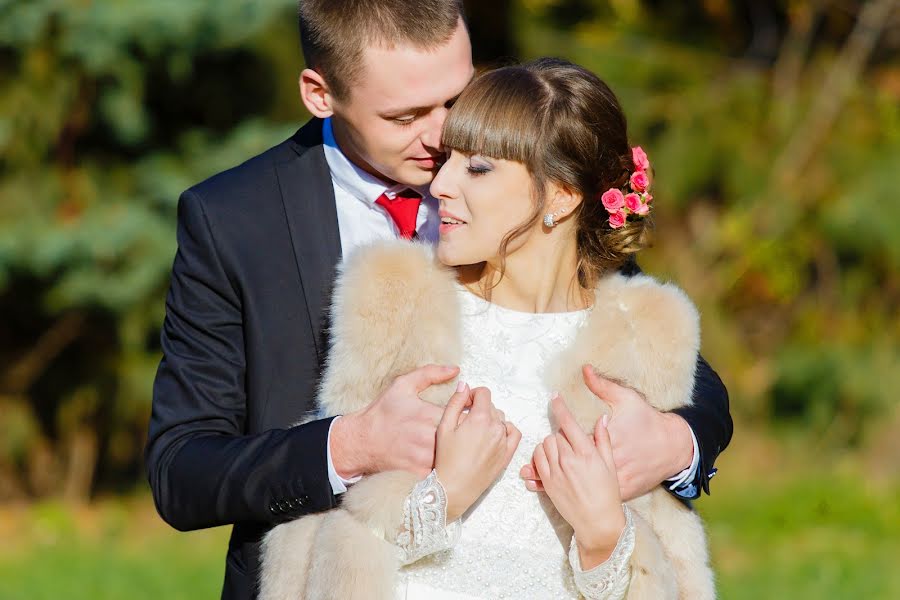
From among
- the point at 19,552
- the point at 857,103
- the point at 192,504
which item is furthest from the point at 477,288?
the point at 857,103

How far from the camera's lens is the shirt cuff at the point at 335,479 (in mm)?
2309

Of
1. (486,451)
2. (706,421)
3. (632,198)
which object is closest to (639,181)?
(632,198)

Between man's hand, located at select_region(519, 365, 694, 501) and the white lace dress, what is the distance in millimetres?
82

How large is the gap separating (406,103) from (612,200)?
1.74 feet

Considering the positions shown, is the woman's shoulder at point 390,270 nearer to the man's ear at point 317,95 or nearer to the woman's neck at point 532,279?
the woman's neck at point 532,279

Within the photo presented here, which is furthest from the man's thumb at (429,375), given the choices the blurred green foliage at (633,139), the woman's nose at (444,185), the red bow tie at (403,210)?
the blurred green foliage at (633,139)

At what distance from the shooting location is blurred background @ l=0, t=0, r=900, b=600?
6664mm

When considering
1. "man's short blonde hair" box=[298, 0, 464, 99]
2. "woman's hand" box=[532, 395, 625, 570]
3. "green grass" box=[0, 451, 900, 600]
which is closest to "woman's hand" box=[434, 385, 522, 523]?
"woman's hand" box=[532, 395, 625, 570]

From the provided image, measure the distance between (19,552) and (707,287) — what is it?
200 inches

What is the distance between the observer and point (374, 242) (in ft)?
8.14

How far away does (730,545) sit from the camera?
657cm

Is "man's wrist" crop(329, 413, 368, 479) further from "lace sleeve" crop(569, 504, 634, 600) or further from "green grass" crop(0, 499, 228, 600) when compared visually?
"green grass" crop(0, 499, 228, 600)

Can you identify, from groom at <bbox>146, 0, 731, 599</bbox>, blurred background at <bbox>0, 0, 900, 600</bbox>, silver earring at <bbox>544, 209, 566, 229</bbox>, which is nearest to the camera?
groom at <bbox>146, 0, 731, 599</bbox>

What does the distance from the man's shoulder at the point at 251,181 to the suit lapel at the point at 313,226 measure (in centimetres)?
2
